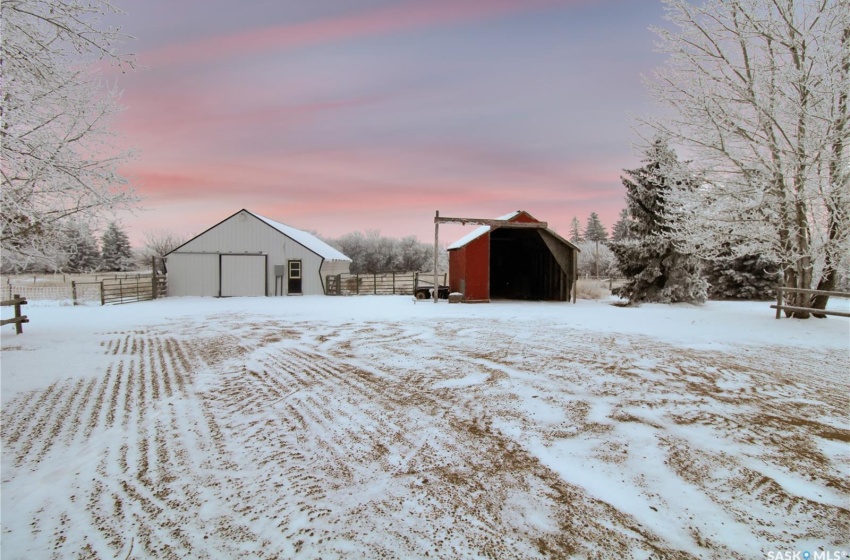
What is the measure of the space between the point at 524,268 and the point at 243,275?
598 inches

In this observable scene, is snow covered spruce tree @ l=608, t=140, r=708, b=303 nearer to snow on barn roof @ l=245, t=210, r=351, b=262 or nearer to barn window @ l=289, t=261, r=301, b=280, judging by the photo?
snow on barn roof @ l=245, t=210, r=351, b=262

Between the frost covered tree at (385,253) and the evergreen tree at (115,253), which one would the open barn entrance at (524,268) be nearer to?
the frost covered tree at (385,253)

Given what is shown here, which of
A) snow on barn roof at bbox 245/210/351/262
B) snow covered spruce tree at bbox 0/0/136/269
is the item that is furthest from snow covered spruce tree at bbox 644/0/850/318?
snow on barn roof at bbox 245/210/351/262

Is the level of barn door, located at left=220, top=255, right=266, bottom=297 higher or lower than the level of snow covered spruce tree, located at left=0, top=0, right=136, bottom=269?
lower

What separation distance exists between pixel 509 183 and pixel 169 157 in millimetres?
17275

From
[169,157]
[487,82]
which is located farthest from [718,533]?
[169,157]

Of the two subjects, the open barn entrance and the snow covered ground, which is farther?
the open barn entrance

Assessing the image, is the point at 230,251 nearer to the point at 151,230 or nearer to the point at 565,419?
the point at 565,419

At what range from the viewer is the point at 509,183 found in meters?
22.4

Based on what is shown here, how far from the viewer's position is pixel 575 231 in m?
65.9

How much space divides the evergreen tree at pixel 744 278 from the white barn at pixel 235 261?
2374cm

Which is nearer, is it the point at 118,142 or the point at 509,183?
the point at 118,142

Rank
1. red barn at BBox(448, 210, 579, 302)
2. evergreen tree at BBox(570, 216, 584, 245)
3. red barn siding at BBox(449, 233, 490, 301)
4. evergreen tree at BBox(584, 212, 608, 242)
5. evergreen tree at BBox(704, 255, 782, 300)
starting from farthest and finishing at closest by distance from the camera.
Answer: evergreen tree at BBox(570, 216, 584, 245) → evergreen tree at BBox(584, 212, 608, 242) → evergreen tree at BBox(704, 255, 782, 300) → red barn at BBox(448, 210, 579, 302) → red barn siding at BBox(449, 233, 490, 301)

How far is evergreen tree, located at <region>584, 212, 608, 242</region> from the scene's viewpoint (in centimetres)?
6218
